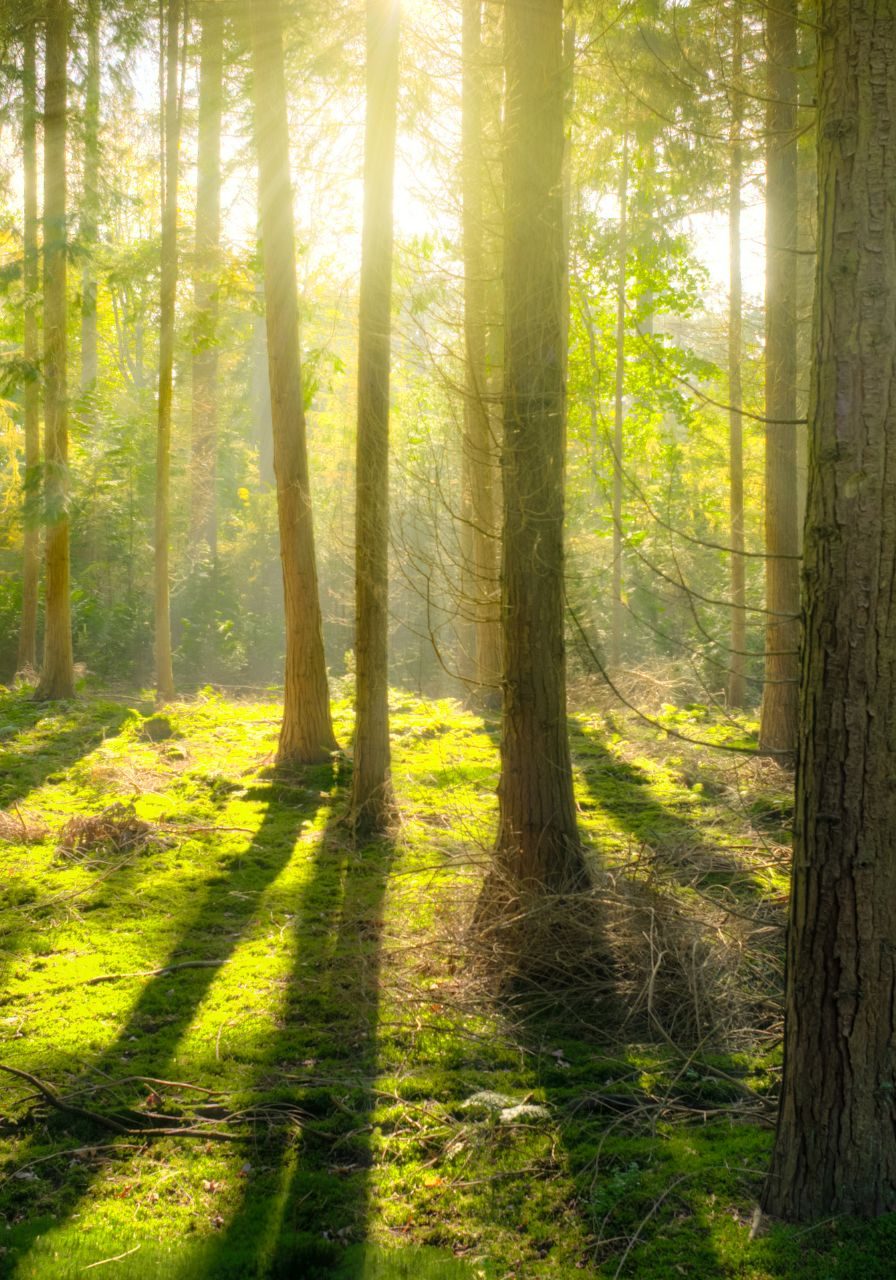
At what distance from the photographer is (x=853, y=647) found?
3.30 meters

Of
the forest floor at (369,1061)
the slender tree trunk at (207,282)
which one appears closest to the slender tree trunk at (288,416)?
the slender tree trunk at (207,282)

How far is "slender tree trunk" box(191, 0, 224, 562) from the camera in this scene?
11.3 meters

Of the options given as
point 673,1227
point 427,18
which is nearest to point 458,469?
point 427,18

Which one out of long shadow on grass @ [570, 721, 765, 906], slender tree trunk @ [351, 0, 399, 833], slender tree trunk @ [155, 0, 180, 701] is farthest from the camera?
slender tree trunk @ [155, 0, 180, 701]

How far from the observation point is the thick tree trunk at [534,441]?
624 centimetres

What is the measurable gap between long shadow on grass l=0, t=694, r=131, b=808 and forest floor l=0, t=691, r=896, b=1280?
41.2 inches

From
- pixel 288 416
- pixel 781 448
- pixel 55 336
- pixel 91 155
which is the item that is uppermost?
pixel 91 155

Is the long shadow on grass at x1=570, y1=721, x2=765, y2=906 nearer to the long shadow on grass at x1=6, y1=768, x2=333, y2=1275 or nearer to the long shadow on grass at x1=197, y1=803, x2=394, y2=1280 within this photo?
the long shadow on grass at x1=197, y1=803, x2=394, y2=1280

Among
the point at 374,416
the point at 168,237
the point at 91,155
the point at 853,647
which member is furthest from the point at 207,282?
the point at 853,647

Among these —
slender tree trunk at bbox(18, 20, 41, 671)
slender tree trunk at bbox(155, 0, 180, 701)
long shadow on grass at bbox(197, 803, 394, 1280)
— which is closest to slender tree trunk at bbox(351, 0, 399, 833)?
long shadow on grass at bbox(197, 803, 394, 1280)

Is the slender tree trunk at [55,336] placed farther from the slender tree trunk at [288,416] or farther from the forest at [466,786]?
the slender tree trunk at [288,416]

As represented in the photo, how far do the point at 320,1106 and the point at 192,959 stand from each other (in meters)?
1.95

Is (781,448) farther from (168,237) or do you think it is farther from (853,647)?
(853,647)

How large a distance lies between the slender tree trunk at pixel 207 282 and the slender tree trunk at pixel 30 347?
2.32 metres
